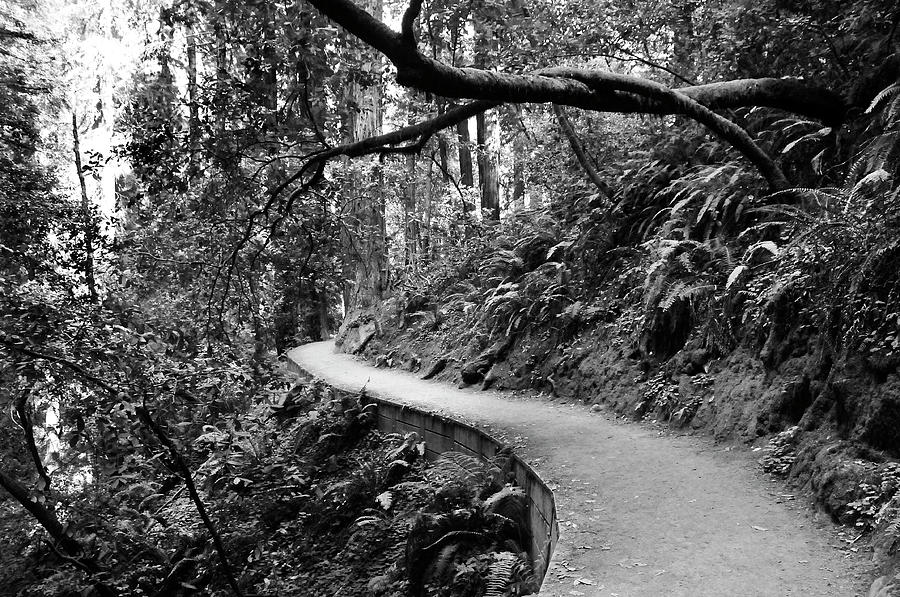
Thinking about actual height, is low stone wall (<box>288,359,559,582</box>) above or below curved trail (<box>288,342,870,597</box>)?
below

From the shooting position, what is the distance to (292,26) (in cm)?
683

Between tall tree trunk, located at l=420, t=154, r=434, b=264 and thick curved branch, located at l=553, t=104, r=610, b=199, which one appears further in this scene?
tall tree trunk, located at l=420, t=154, r=434, b=264

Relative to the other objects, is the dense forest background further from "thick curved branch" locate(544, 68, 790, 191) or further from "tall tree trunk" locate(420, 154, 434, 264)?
"tall tree trunk" locate(420, 154, 434, 264)

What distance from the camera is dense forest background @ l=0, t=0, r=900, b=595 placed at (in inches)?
213

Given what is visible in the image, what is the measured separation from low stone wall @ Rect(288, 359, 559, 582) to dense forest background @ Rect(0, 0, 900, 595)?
1.94 metres

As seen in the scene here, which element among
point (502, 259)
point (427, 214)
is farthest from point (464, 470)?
point (427, 214)

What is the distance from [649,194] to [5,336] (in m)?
9.43

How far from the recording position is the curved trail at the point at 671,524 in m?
3.48

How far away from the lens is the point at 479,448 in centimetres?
765

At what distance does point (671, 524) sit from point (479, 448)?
3543 millimetres

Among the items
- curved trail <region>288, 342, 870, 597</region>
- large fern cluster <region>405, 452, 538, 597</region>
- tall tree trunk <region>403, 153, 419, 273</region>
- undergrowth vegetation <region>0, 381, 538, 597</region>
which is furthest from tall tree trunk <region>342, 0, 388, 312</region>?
curved trail <region>288, 342, 870, 597</region>

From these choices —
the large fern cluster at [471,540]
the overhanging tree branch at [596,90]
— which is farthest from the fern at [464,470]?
the overhanging tree branch at [596,90]

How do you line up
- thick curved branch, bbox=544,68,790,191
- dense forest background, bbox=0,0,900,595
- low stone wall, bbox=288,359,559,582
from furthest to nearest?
1. thick curved branch, bbox=544,68,790,191
2. dense forest background, bbox=0,0,900,595
3. low stone wall, bbox=288,359,559,582

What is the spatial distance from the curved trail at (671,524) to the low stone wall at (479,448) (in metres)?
0.15
